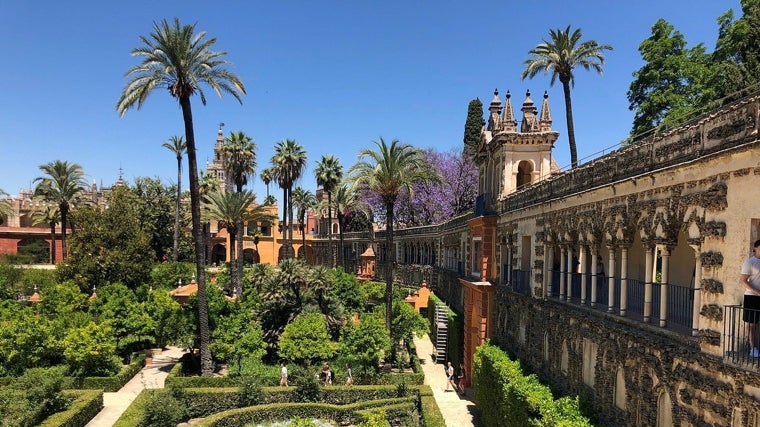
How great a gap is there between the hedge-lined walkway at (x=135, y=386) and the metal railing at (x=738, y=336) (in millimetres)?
22312

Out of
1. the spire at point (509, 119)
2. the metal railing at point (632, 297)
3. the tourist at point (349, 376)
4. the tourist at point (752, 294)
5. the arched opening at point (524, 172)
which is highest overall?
the spire at point (509, 119)

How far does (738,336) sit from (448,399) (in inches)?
762

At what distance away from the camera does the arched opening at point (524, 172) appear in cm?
2464

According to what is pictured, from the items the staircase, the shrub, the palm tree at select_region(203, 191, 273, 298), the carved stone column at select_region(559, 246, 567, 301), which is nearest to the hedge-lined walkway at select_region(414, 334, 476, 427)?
the staircase

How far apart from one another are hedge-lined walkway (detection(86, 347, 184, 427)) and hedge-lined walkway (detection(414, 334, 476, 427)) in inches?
562

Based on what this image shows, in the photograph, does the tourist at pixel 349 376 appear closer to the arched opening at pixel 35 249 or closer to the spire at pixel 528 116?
the spire at pixel 528 116

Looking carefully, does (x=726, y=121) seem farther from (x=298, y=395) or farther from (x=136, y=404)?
(x=136, y=404)

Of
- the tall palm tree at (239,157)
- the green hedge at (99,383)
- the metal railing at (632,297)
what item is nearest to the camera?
the metal railing at (632,297)

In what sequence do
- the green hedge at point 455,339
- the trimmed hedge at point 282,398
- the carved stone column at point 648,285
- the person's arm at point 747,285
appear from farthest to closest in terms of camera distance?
the green hedge at point 455,339 → the trimmed hedge at point 282,398 → the carved stone column at point 648,285 → the person's arm at point 747,285

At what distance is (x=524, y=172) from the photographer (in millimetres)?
25047

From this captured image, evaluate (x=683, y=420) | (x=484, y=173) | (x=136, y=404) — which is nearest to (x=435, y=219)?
(x=484, y=173)

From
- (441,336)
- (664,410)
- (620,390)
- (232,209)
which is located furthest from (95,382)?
(664,410)

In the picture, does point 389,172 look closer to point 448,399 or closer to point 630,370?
point 448,399

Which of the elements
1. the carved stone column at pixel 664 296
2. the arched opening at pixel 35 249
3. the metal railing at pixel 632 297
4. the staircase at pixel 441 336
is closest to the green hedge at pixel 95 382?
the staircase at pixel 441 336
